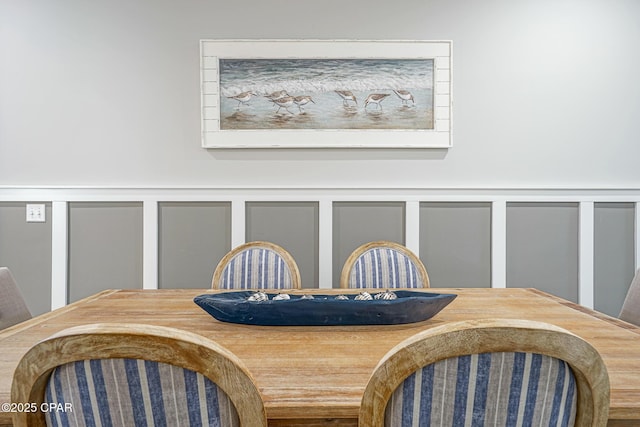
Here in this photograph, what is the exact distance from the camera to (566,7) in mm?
2428

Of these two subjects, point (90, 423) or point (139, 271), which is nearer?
point (90, 423)

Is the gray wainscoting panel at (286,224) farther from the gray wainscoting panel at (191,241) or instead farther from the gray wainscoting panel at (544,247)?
the gray wainscoting panel at (544,247)

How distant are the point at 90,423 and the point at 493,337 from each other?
1.91 ft

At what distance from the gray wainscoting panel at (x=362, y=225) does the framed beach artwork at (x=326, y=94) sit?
0.38 m

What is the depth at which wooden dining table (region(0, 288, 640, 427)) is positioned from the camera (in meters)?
0.69

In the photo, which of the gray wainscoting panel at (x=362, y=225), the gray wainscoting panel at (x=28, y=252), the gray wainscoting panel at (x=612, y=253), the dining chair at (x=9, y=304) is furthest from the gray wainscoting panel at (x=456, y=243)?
the gray wainscoting panel at (x=28, y=252)

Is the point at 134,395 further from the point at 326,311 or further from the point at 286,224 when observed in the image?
the point at 286,224

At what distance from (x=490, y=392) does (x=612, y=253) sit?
8.11 ft

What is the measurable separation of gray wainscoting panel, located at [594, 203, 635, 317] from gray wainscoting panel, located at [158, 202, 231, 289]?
232 cm

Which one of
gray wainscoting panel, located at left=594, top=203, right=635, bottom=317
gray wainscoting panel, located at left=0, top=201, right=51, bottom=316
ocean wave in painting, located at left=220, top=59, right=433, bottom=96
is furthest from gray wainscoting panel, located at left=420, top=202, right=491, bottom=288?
gray wainscoting panel, located at left=0, top=201, right=51, bottom=316

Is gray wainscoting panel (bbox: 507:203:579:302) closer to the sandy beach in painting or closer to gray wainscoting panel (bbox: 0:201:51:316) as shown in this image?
the sandy beach in painting

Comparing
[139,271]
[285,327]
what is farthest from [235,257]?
[139,271]

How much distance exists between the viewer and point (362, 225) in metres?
2.42

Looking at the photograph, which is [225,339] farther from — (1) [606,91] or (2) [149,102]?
(1) [606,91]
